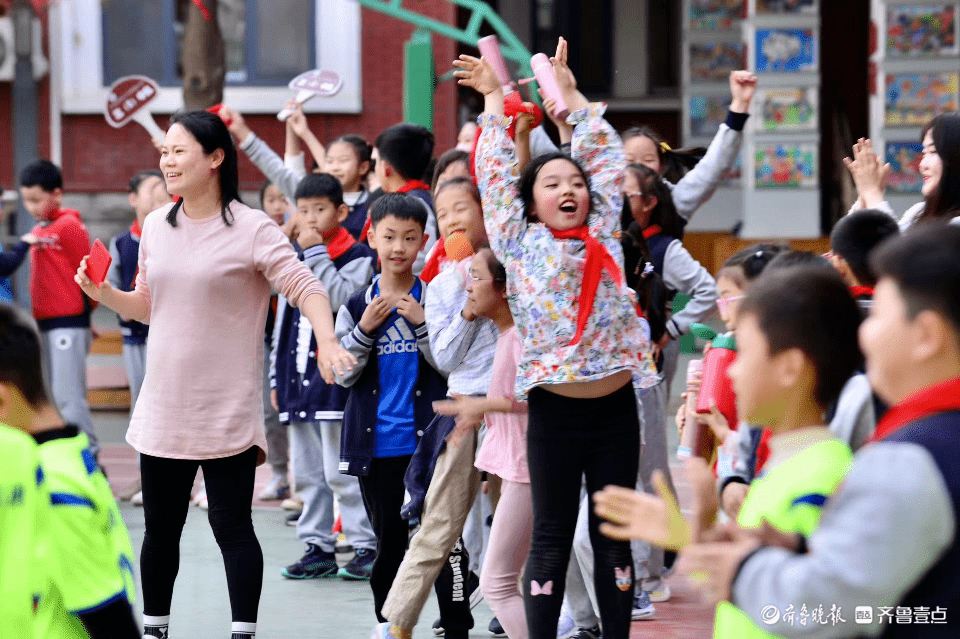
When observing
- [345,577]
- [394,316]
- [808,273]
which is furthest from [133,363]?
[808,273]

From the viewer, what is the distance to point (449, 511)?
4.51 meters

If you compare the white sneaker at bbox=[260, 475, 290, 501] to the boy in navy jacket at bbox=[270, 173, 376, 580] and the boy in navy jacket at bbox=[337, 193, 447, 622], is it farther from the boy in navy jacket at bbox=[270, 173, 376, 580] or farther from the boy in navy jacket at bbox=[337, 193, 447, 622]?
the boy in navy jacket at bbox=[337, 193, 447, 622]

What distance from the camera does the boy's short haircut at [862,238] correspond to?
335cm

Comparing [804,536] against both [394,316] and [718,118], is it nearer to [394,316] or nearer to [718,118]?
[394,316]

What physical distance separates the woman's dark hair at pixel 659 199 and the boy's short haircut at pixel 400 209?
3.16 feet

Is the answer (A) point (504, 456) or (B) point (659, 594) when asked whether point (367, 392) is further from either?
(B) point (659, 594)

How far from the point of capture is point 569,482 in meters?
3.98

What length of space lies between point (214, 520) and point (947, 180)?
253 cm

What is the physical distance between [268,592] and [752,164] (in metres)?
9.00

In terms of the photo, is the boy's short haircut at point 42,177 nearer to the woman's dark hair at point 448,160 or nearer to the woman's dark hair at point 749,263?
the woman's dark hair at point 448,160

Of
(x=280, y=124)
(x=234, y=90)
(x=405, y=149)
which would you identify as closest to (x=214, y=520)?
(x=405, y=149)

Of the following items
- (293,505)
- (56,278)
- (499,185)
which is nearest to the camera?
(499,185)

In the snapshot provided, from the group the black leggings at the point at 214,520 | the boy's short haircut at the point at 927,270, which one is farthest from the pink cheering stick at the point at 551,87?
the boy's short haircut at the point at 927,270

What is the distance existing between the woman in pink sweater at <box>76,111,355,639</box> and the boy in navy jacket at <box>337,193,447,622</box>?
1.29ft
